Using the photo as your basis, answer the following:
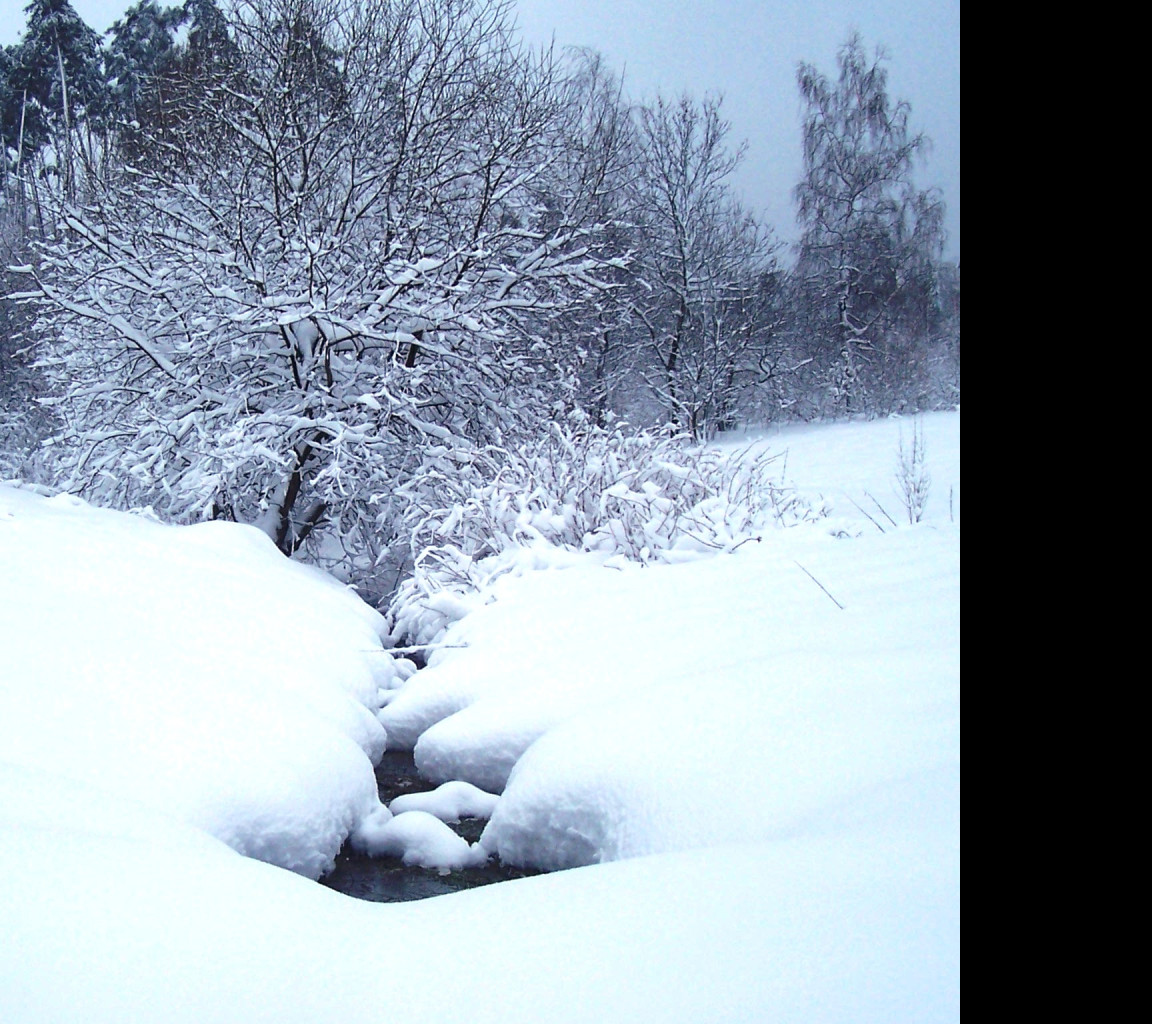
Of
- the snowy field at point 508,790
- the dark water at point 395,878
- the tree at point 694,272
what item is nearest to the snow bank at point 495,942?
the snowy field at point 508,790

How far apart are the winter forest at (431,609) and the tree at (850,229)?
8.83 ft

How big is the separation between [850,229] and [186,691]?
1709 cm

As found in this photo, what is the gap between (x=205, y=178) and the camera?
8414 millimetres

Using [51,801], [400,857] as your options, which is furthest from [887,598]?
[51,801]

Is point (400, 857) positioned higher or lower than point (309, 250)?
lower

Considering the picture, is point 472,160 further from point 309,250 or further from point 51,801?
point 51,801

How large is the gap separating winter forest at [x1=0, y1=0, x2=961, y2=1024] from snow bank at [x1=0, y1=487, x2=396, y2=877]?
16mm

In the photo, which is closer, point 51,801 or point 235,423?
point 51,801

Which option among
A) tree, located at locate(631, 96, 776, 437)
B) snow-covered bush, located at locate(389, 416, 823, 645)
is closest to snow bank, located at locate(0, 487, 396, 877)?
snow-covered bush, located at locate(389, 416, 823, 645)

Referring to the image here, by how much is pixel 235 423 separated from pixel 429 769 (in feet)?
17.3

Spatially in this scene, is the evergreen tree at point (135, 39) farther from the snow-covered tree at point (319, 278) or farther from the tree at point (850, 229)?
the tree at point (850, 229)

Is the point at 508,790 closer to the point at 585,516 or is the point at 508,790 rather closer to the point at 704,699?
the point at 704,699

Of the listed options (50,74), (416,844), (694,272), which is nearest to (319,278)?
(416,844)

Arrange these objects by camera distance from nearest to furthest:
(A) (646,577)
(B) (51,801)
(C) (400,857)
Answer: (B) (51,801)
(C) (400,857)
(A) (646,577)
